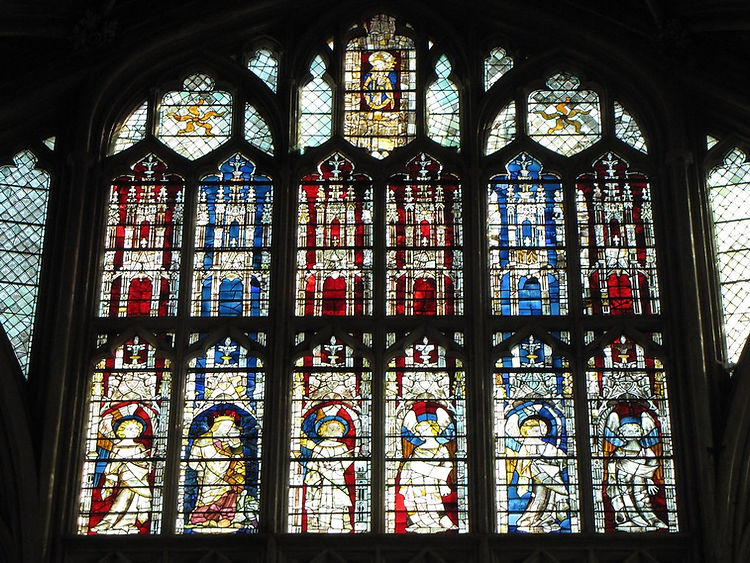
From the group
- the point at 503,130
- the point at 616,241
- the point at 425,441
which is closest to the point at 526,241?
the point at 616,241

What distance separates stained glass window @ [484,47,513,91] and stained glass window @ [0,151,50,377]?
4.67 metres

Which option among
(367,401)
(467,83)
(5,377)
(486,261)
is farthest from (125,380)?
(467,83)

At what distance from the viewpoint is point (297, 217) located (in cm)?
1650

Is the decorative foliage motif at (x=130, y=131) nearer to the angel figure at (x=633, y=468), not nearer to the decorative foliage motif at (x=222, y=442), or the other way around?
the decorative foliage motif at (x=222, y=442)

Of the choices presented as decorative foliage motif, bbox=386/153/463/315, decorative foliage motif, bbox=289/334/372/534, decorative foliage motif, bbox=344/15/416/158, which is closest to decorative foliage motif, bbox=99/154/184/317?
decorative foliage motif, bbox=289/334/372/534

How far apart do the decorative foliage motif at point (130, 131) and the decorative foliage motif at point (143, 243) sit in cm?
29

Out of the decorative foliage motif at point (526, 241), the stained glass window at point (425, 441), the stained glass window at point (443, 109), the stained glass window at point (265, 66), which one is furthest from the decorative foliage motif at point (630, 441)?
the stained glass window at point (265, 66)

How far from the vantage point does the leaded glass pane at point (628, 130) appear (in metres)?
16.9

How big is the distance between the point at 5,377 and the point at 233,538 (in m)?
2.60

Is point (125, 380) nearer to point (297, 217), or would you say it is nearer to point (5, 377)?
point (5, 377)

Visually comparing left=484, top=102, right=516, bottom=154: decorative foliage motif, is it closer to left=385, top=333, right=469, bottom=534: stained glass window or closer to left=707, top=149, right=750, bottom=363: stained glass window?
left=707, top=149, right=750, bottom=363: stained glass window

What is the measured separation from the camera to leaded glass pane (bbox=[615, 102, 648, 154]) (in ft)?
55.4

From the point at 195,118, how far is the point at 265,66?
958mm

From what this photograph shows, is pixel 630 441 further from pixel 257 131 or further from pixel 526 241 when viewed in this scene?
pixel 257 131
